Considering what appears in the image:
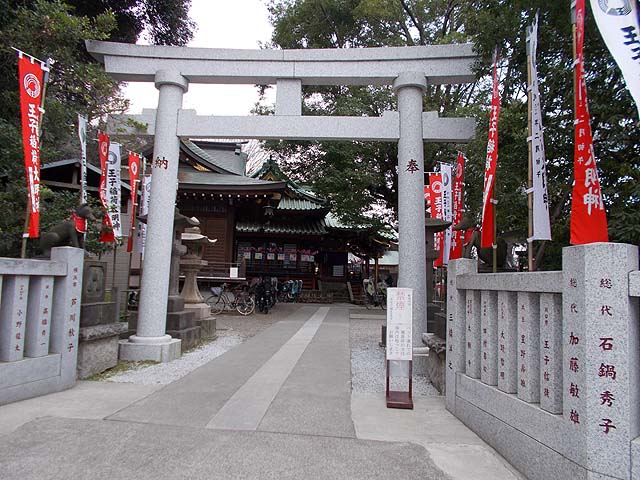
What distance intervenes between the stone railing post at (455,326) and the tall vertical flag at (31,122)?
17.1ft

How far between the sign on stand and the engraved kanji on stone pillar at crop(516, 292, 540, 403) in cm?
156

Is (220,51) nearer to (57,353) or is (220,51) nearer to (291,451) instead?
(57,353)

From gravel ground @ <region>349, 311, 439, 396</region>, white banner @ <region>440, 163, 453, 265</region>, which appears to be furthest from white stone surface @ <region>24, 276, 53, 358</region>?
white banner @ <region>440, 163, 453, 265</region>

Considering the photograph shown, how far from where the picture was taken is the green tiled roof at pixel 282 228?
19788 mm

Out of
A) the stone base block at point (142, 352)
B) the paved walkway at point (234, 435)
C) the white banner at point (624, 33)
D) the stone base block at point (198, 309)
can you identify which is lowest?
the paved walkway at point (234, 435)

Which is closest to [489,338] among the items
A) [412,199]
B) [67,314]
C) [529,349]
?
[529,349]

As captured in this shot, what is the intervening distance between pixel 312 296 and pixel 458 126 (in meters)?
15.2

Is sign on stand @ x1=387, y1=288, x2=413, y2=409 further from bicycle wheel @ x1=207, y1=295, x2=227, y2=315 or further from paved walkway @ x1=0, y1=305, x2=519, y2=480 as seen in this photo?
bicycle wheel @ x1=207, y1=295, x2=227, y2=315

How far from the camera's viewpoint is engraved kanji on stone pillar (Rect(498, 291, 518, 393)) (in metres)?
3.54

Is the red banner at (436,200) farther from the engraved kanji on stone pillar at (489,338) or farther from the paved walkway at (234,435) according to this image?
the engraved kanji on stone pillar at (489,338)

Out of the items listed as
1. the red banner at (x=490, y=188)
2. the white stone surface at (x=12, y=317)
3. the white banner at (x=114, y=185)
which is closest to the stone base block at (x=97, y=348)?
the white stone surface at (x=12, y=317)

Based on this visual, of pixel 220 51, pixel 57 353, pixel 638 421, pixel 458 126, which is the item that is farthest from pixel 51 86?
pixel 638 421

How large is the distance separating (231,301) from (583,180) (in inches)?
554

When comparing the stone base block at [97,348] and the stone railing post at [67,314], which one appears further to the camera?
the stone base block at [97,348]
